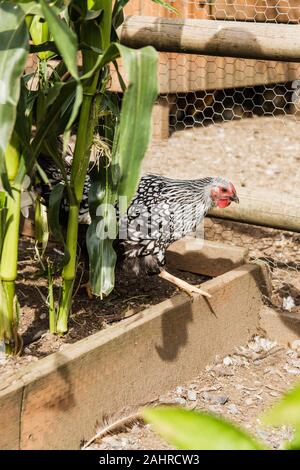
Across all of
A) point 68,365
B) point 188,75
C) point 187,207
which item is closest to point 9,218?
point 68,365

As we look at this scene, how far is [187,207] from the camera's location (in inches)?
105

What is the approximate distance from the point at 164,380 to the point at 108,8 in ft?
3.72

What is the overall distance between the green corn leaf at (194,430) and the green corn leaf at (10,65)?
37.1 inches

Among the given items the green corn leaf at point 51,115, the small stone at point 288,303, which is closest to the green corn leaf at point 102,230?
the green corn leaf at point 51,115

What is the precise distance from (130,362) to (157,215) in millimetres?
684

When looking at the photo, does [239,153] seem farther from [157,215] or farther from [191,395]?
[191,395]

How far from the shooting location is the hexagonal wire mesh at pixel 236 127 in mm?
3605

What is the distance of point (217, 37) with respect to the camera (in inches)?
98.7

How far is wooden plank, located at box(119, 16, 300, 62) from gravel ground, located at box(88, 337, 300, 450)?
1.06 meters

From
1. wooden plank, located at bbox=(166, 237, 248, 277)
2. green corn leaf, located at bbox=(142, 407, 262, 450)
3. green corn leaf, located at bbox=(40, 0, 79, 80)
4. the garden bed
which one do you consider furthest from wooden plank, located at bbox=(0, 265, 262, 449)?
green corn leaf, located at bbox=(142, 407, 262, 450)

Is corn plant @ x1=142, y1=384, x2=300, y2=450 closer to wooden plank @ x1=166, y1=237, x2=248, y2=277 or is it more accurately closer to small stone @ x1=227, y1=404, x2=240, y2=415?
small stone @ x1=227, y1=404, x2=240, y2=415

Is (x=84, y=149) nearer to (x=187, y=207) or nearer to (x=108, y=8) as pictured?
(x=108, y=8)

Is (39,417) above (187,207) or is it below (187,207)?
below

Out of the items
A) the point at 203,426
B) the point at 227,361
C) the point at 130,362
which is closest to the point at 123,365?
the point at 130,362
